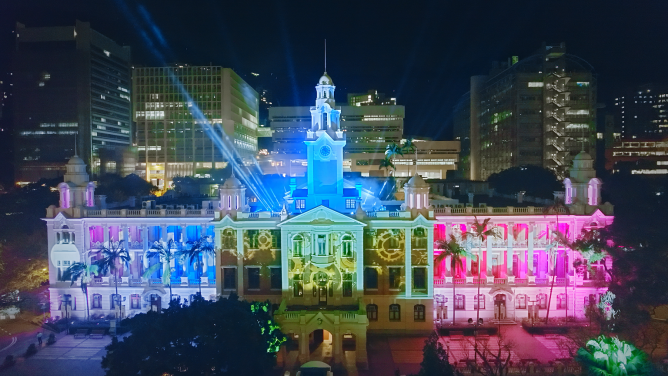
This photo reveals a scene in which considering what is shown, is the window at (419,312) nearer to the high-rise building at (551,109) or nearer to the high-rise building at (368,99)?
the high-rise building at (551,109)

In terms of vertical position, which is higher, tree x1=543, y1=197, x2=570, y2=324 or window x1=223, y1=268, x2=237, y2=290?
tree x1=543, y1=197, x2=570, y2=324

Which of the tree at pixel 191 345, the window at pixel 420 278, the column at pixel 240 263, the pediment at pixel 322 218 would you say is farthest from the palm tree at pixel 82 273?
the window at pixel 420 278

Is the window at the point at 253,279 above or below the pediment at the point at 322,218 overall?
below

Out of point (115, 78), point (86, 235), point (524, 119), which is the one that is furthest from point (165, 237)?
point (115, 78)

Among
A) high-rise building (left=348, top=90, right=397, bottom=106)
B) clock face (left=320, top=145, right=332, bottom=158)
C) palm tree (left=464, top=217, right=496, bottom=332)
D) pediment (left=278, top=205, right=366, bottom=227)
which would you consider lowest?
palm tree (left=464, top=217, right=496, bottom=332)

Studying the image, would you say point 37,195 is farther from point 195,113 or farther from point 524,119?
point 524,119

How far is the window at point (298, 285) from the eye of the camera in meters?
56.0

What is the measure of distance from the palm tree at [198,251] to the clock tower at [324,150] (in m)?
13.6

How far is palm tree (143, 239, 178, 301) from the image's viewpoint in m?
57.7

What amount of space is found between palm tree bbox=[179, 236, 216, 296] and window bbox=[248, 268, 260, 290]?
4934mm

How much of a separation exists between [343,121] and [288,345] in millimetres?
113949

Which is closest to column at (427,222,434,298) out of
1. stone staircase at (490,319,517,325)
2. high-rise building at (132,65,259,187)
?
stone staircase at (490,319,517,325)

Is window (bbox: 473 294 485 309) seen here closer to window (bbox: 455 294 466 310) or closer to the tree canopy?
window (bbox: 455 294 466 310)

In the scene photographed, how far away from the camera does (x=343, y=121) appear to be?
15825cm
